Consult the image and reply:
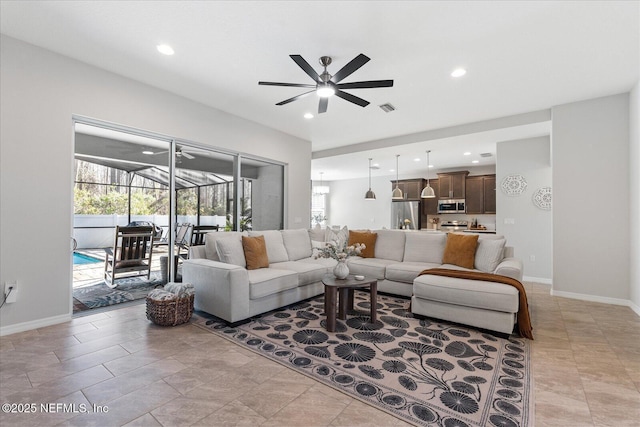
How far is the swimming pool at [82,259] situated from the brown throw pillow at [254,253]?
193cm

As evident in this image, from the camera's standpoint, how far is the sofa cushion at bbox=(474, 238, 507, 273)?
381cm

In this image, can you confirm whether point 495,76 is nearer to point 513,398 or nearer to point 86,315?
point 513,398

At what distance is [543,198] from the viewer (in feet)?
17.8

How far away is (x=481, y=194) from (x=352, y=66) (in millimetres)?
6503

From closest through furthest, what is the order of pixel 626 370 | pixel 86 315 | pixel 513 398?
pixel 513 398, pixel 626 370, pixel 86 315

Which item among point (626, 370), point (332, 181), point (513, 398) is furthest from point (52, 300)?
point (332, 181)

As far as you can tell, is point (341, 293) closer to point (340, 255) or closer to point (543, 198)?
point (340, 255)

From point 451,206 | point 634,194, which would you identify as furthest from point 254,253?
point 451,206

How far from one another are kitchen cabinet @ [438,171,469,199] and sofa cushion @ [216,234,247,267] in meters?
6.51

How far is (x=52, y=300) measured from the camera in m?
3.10

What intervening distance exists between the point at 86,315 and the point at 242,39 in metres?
3.50

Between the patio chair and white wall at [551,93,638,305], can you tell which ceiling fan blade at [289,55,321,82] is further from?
white wall at [551,93,638,305]

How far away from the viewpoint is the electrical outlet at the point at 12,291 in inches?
110

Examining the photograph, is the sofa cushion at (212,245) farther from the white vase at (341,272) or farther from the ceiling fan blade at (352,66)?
the ceiling fan blade at (352,66)
